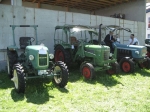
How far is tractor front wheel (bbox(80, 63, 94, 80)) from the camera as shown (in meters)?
5.78

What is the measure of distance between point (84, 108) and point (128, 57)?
→ 4.04m

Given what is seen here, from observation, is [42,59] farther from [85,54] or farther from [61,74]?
[85,54]

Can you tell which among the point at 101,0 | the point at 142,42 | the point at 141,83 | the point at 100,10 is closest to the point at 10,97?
the point at 141,83

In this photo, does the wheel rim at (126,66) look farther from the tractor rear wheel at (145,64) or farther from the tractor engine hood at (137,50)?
the tractor rear wheel at (145,64)

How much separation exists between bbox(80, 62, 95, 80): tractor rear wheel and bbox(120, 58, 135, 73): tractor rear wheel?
1921mm

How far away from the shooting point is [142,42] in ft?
40.6

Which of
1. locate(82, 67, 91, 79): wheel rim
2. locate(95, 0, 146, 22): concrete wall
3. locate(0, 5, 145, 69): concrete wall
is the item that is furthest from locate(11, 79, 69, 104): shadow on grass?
locate(95, 0, 146, 22): concrete wall

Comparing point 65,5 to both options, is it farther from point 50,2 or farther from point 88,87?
point 88,87

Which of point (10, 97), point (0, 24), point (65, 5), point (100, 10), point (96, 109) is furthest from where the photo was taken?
point (100, 10)

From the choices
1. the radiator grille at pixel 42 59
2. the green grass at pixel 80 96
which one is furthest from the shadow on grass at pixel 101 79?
the radiator grille at pixel 42 59

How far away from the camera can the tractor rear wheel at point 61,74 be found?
4.82 m

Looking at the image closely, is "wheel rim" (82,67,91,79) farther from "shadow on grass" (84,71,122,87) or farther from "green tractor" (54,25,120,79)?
"shadow on grass" (84,71,122,87)

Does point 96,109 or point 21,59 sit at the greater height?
point 21,59

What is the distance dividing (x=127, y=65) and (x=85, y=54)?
181 centimetres
